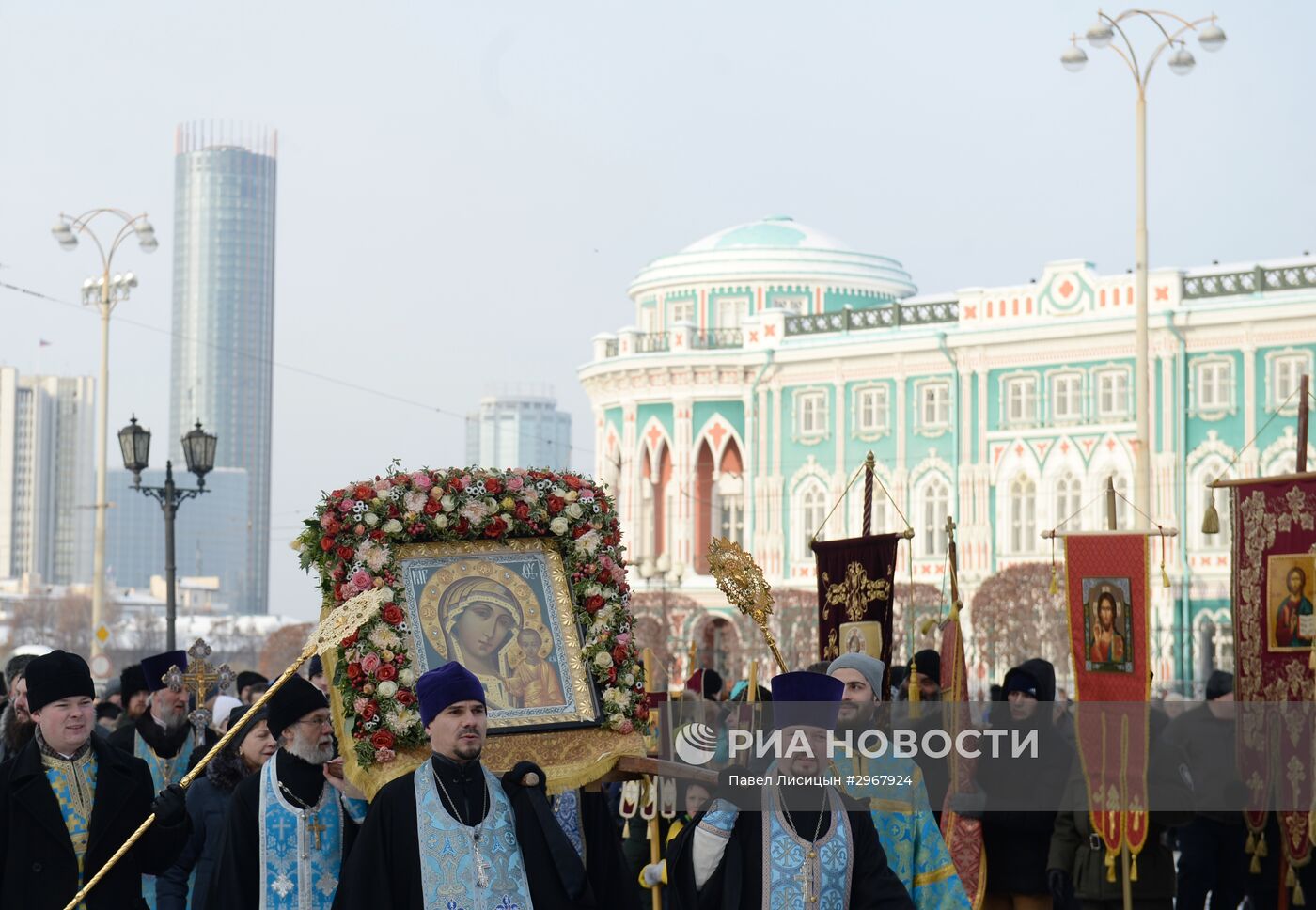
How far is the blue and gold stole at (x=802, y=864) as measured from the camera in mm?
5988

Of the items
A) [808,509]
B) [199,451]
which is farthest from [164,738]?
[808,509]

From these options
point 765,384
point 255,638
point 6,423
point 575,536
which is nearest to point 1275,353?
point 765,384

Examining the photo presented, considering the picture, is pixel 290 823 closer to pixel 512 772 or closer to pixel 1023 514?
pixel 512 772

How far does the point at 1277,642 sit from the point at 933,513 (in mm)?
33952

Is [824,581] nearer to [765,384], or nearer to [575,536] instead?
[575,536]

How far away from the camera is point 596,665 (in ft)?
23.8

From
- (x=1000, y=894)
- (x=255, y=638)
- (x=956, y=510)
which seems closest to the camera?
(x=1000, y=894)

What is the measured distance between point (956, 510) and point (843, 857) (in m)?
38.7

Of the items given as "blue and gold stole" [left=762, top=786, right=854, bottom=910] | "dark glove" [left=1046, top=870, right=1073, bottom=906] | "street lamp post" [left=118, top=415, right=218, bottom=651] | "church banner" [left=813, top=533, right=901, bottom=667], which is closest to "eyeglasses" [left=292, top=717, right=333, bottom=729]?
"blue and gold stole" [left=762, top=786, right=854, bottom=910]

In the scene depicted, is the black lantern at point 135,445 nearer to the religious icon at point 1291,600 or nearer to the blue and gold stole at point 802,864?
the religious icon at point 1291,600

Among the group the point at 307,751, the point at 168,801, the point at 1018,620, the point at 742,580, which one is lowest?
the point at 1018,620

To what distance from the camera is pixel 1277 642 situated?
11.1 metres

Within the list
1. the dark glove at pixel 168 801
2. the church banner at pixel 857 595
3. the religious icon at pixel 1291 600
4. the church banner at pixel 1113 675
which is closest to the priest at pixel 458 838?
the dark glove at pixel 168 801

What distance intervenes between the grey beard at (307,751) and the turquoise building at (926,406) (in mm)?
32213
